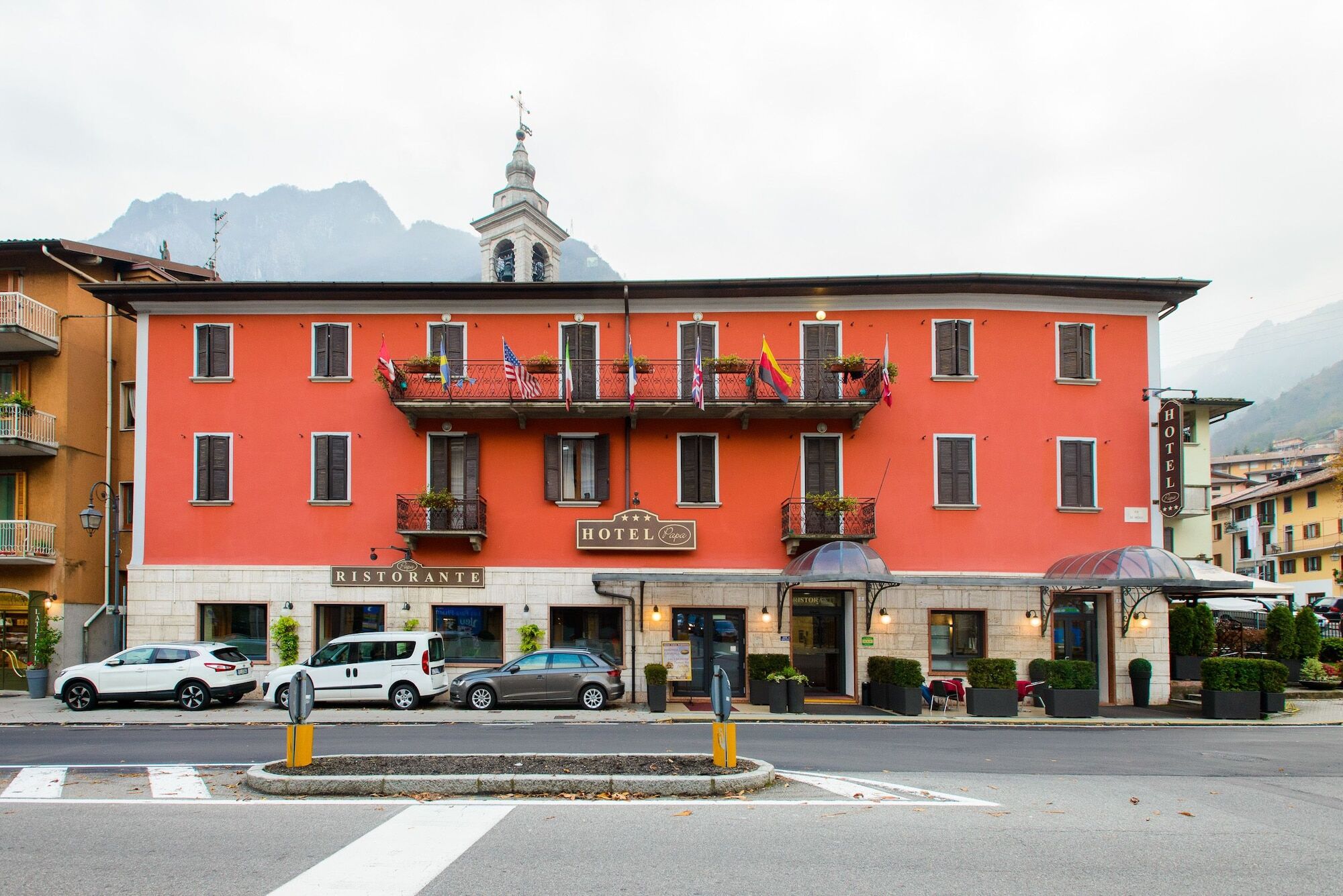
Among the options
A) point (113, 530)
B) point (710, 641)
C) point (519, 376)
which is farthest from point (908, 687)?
point (113, 530)

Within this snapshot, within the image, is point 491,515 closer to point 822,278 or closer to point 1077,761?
point 822,278

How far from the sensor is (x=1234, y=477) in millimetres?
88188

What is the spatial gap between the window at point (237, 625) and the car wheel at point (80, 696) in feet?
11.6

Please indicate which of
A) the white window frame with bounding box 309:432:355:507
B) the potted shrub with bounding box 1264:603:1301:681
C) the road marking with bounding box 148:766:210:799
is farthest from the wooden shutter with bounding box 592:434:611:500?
the potted shrub with bounding box 1264:603:1301:681

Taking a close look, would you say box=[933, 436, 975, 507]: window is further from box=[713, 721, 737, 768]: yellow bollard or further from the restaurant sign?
box=[713, 721, 737, 768]: yellow bollard

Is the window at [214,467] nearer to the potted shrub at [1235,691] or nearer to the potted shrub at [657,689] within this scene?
the potted shrub at [657,689]

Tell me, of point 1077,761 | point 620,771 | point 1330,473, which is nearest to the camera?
point 620,771

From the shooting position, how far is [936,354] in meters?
23.9

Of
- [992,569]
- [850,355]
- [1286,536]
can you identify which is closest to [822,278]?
[850,355]

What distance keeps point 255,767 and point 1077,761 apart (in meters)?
10.8

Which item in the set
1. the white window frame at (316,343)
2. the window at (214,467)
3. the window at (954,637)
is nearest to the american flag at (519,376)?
the white window frame at (316,343)

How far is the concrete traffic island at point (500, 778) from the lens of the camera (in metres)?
9.77

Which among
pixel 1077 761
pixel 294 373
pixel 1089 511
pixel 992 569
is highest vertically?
pixel 294 373

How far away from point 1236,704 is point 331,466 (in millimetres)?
21651
